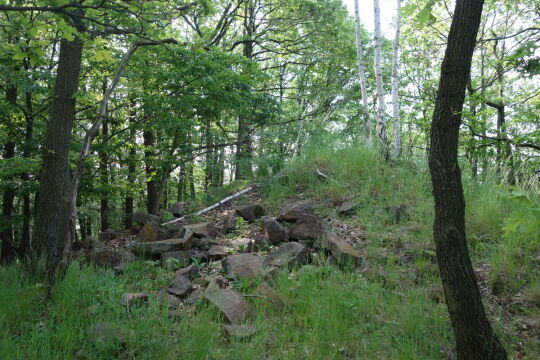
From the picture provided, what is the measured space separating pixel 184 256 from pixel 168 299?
1584 mm

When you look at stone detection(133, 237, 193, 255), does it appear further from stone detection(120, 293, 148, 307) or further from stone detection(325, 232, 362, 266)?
stone detection(325, 232, 362, 266)

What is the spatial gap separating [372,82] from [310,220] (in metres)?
16.6

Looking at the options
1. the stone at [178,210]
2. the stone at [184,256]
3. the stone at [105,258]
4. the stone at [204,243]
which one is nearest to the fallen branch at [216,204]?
the stone at [178,210]

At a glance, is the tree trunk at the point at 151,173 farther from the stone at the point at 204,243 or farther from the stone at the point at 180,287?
the stone at the point at 180,287

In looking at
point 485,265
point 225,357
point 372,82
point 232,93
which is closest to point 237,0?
point 232,93

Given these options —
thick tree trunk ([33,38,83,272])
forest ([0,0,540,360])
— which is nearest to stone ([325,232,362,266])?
forest ([0,0,540,360])

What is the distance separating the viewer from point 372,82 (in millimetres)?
20406

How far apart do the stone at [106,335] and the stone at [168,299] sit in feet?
2.17

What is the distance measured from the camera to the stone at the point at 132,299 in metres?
3.94

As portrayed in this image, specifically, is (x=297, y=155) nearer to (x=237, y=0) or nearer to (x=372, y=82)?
(x=237, y=0)

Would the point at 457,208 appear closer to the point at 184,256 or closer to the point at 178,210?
the point at 184,256

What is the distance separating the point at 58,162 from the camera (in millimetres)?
6090

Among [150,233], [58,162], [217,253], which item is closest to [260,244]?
[217,253]

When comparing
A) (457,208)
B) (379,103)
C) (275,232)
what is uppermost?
(379,103)
